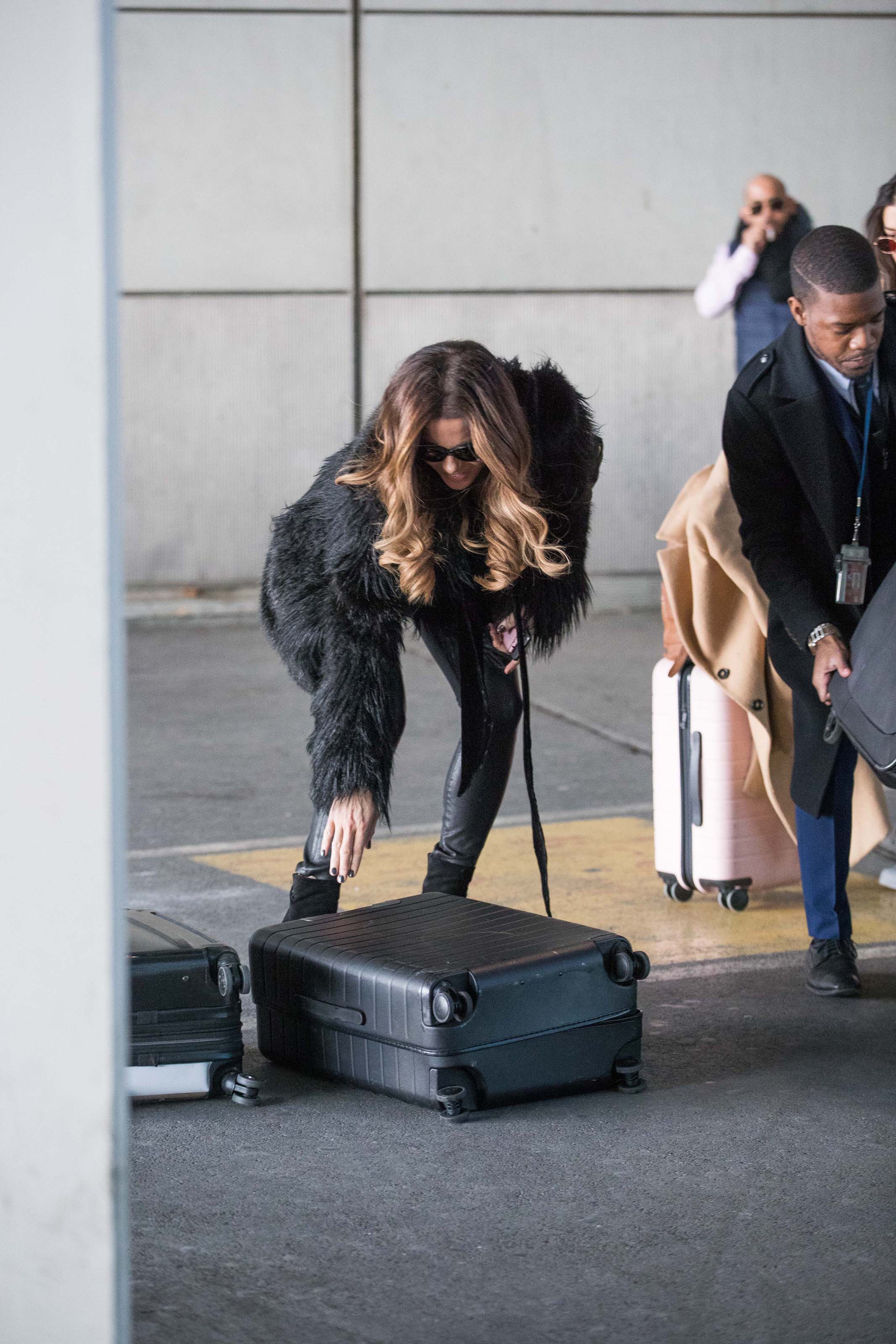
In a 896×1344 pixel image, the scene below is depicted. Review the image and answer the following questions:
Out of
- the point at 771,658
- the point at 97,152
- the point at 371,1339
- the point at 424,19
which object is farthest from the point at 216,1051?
the point at 424,19

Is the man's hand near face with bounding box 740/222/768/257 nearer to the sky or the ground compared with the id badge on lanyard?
nearer to the sky

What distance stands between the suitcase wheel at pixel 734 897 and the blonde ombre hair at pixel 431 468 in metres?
1.28

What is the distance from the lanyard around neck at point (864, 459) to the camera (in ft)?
11.0

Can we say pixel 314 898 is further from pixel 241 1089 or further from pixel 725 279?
pixel 725 279

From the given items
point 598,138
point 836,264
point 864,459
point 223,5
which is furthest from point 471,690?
point 223,5

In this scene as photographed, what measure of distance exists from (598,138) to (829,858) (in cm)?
704

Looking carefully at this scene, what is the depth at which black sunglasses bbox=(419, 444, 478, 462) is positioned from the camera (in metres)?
3.07

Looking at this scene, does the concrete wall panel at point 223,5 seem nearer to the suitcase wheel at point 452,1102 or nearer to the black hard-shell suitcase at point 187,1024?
the black hard-shell suitcase at point 187,1024

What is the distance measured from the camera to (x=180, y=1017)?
2.94m

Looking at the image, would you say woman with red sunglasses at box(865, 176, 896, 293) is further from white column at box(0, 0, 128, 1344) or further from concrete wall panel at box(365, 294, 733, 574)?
concrete wall panel at box(365, 294, 733, 574)

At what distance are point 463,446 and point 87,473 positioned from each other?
172 cm

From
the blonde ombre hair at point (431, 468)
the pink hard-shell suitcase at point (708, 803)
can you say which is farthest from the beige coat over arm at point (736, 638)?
the blonde ombre hair at point (431, 468)

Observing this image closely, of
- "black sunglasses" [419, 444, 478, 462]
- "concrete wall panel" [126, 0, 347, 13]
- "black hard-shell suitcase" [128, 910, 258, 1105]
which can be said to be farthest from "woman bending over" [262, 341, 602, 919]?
"concrete wall panel" [126, 0, 347, 13]

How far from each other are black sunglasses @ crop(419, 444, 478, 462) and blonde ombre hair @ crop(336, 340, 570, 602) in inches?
0.9
